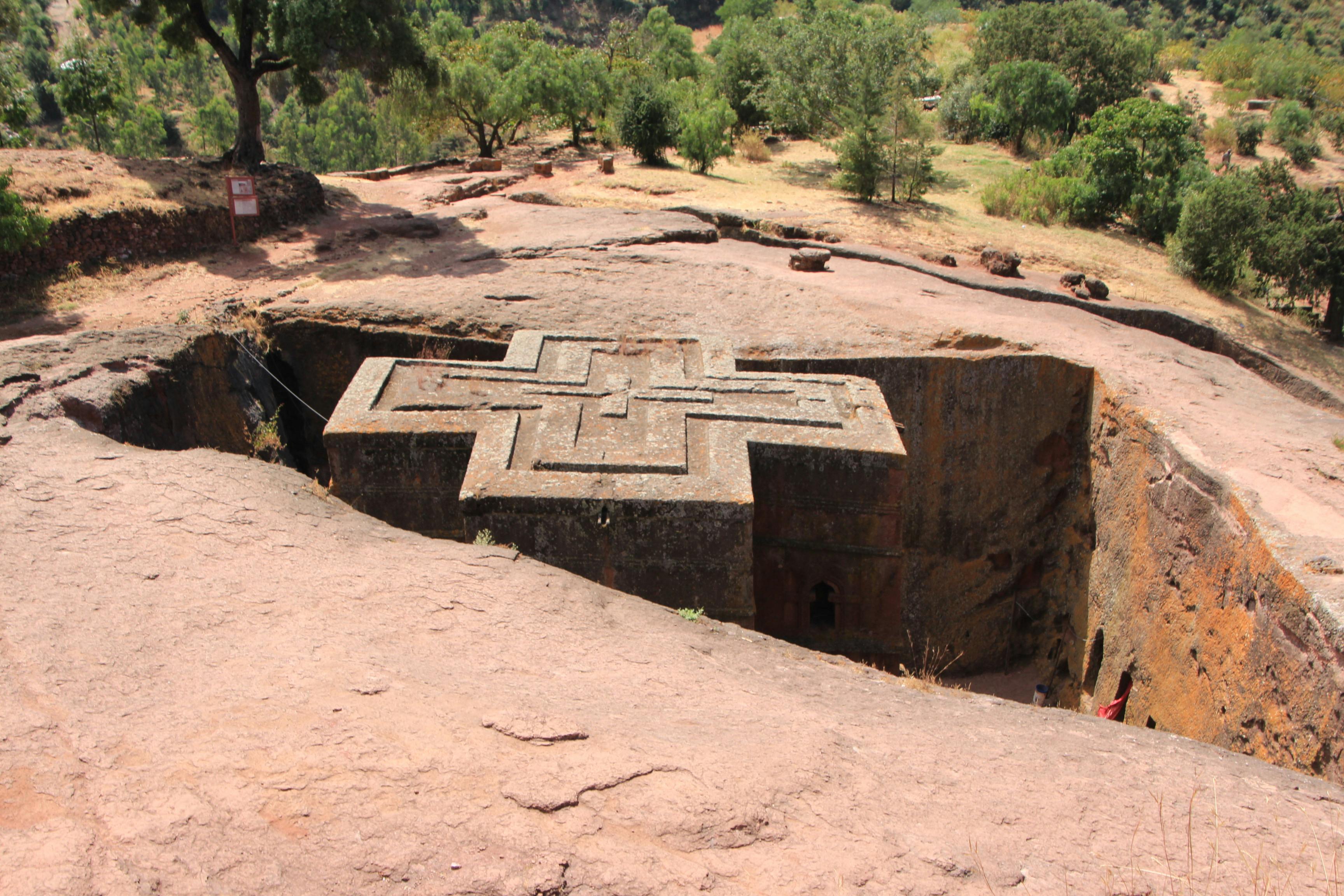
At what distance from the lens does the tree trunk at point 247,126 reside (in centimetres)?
1342

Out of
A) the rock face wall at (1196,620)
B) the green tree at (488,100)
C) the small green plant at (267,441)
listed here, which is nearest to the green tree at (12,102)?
the green tree at (488,100)

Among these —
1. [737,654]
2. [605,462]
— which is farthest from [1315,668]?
[605,462]

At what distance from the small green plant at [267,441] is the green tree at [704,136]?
11609 mm

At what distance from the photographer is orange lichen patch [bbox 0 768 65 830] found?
2340 mm

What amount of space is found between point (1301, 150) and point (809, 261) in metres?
18.3

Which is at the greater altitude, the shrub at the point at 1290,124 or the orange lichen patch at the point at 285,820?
the shrub at the point at 1290,124

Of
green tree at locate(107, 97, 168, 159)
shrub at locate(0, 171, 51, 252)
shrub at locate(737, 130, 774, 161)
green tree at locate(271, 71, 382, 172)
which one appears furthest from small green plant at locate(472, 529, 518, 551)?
green tree at locate(107, 97, 168, 159)

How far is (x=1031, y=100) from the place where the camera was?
20656 millimetres

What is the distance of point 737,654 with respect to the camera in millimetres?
3975

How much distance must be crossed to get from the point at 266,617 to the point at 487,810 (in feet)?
4.89

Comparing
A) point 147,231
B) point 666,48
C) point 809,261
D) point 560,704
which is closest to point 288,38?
point 147,231

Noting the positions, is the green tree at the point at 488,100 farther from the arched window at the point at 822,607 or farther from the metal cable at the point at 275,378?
the arched window at the point at 822,607

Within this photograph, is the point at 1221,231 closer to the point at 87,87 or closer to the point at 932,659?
the point at 932,659

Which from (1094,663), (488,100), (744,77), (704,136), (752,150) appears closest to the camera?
(1094,663)
